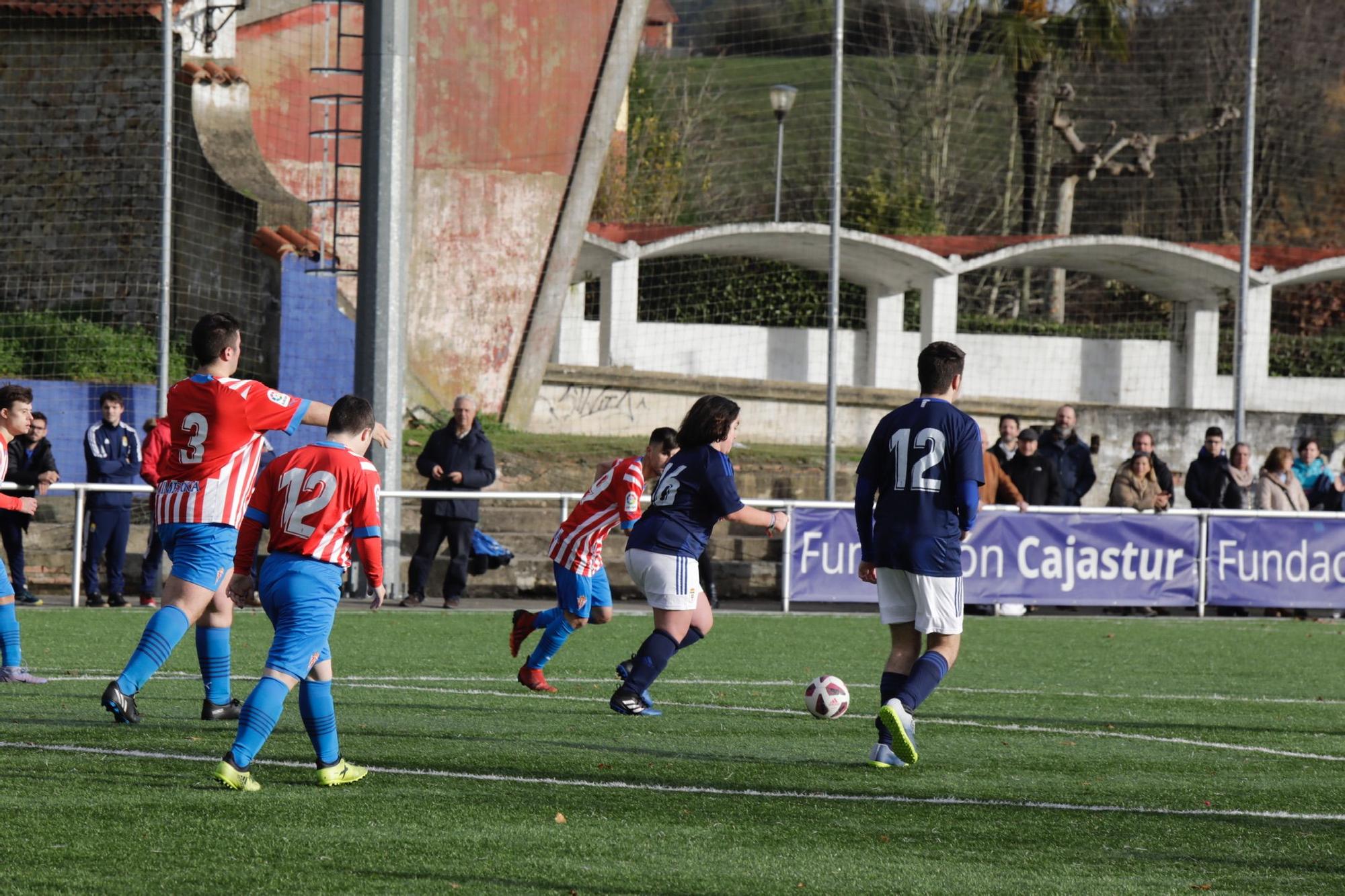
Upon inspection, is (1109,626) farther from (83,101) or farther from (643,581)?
(83,101)

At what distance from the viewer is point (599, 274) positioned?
2802 centimetres

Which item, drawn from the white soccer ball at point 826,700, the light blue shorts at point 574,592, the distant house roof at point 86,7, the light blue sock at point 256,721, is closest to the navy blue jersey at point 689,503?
the light blue shorts at point 574,592

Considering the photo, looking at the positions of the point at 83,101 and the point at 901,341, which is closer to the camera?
the point at 83,101

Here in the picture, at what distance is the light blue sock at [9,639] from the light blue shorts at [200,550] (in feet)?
6.38

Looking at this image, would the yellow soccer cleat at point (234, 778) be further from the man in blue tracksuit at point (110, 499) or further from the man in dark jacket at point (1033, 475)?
the man in dark jacket at point (1033, 475)

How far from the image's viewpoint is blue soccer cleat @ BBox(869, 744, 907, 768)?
22.6 feet

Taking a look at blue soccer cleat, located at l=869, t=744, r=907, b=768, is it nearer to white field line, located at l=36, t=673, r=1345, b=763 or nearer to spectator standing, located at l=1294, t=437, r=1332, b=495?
white field line, located at l=36, t=673, r=1345, b=763

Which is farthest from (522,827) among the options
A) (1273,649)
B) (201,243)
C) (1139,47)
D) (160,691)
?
(1139,47)

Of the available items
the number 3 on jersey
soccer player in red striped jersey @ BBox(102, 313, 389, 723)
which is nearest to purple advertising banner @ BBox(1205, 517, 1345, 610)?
the number 3 on jersey

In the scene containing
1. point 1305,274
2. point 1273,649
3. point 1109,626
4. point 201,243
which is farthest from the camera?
point 1305,274

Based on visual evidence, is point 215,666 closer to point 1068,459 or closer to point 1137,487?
point 1068,459

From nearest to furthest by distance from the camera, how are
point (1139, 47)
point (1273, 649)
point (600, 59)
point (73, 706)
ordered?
point (73, 706), point (1273, 649), point (600, 59), point (1139, 47)

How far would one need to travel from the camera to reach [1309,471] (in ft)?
59.7

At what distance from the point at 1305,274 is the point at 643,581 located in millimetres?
21604
